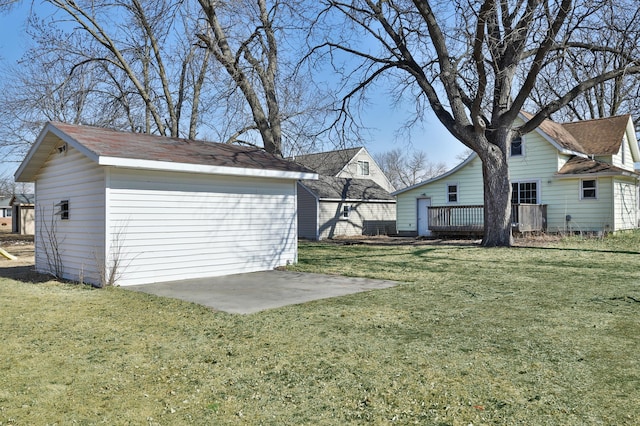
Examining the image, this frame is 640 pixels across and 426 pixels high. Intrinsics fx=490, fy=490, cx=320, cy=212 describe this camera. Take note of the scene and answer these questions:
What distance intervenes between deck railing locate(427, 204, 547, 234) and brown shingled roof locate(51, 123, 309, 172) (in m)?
11.4

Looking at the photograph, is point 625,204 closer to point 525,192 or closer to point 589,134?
point 525,192

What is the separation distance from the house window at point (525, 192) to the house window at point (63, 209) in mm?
19292

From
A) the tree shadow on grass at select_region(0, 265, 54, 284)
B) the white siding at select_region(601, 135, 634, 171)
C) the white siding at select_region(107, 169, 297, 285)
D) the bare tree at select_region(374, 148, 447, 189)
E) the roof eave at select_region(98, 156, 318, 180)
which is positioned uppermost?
the bare tree at select_region(374, 148, 447, 189)

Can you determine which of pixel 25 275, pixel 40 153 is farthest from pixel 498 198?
pixel 25 275

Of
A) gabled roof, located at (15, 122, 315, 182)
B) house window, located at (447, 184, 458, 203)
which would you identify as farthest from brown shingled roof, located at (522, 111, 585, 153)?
gabled roof, located at (15, 122, 315, 182)

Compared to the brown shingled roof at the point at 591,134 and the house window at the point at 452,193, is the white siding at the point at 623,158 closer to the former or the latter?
the brown shingled roof at the point at 591,134

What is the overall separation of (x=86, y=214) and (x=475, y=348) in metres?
8.52

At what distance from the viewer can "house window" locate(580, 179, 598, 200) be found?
21.3 metres

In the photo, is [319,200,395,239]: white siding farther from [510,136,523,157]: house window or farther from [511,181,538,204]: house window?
[510,136,523,157]: house window

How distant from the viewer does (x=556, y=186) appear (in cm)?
→ 2222

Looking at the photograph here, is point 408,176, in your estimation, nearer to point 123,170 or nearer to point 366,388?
point 123,170

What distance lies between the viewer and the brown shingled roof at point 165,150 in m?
9.97

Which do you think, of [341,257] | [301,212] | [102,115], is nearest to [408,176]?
[301,212]

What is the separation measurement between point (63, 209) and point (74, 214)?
728 mm
